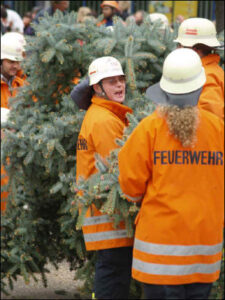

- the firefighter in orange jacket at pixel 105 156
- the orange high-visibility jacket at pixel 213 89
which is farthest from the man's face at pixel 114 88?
the orange high-visibility jacket at pixel 213 89

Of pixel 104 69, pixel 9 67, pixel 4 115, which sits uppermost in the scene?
pixel 104 69

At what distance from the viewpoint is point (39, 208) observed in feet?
21.2

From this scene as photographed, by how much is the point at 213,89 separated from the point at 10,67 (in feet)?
8.63

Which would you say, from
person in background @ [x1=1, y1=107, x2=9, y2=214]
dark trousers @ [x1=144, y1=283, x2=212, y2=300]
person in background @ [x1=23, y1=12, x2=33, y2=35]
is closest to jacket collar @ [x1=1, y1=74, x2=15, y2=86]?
person in background @ [x1=1, y1=107, x2=9, y2=214]

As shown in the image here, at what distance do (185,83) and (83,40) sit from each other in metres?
2.19

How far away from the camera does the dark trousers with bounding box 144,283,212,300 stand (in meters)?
4.02

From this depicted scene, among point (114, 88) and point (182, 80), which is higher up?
point (182, 80)

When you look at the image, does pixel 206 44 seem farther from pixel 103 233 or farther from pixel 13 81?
pixel 13 81

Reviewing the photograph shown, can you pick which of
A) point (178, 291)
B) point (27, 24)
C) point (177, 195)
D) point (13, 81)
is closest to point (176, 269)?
point (178, 291)

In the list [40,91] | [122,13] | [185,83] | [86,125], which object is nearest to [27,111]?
[40,91]

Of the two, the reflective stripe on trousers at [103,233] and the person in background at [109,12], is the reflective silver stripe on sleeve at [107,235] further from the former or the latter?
the person in background at [109,12]

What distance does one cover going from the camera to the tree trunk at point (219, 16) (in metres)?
9.54

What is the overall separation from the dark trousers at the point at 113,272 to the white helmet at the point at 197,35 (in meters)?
1.62

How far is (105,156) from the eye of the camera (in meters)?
4.81
